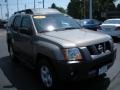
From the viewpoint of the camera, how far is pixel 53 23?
24.2 ft

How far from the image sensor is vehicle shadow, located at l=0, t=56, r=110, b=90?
256 inches

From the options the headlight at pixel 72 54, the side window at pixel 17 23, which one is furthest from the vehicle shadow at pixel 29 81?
the side window at pixel 17 23

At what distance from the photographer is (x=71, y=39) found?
609 cm

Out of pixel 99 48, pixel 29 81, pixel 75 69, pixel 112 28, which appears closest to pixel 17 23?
pixel 29 81

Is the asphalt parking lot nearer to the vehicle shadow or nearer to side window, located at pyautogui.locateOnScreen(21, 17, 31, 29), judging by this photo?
the vehicle shadow

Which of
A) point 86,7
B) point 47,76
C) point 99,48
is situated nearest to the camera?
point 99,48

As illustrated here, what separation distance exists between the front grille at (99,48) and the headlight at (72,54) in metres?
0.30

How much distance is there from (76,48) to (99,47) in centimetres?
67

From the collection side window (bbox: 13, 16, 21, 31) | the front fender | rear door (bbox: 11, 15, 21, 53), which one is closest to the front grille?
the front fender

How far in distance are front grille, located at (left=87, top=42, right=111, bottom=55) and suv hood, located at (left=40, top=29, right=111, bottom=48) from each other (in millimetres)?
86

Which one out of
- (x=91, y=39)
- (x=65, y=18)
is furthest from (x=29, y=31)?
(x=91, y=39)

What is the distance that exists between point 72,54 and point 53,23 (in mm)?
1884

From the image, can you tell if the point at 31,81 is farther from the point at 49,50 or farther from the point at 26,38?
the point at 49,50

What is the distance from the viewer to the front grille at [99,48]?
5.91 meters
